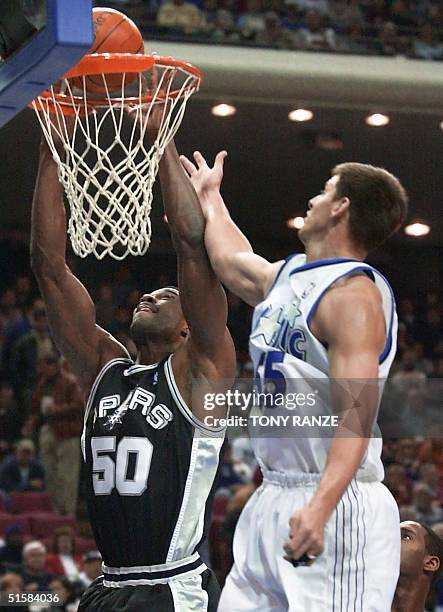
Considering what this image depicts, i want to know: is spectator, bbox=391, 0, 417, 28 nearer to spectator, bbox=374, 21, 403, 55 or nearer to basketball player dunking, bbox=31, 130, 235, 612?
spectator, bbox=374, 21, 403, 55

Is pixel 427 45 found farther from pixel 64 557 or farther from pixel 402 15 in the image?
pixel 64 557

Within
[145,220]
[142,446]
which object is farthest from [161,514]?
[145,220]

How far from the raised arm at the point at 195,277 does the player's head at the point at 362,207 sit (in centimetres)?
62

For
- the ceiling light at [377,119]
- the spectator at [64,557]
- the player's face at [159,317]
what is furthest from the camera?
the ceiling light at [377,119]

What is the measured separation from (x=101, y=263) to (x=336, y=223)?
10.2 m

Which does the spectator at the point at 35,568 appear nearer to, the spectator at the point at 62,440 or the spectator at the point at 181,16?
the spectator at the point at 62,440

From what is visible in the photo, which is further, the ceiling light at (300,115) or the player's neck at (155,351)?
the ceiling light at (300,115)

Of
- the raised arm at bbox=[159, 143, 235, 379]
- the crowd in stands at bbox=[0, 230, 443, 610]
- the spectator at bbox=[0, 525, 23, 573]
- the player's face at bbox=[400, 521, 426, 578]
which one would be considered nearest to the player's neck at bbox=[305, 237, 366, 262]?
the raised arm at bbox=[159, 143, 235, 379]

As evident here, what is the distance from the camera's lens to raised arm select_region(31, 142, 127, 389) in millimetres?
4352

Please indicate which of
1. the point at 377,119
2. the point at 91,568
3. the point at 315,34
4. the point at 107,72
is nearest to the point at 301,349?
the point at 107,72

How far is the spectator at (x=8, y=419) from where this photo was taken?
32.4 feet

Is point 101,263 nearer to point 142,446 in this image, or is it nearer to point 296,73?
point 296,73

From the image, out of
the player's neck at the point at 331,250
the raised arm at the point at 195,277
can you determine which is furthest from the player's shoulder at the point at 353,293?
the raised arm at the point at 195,277

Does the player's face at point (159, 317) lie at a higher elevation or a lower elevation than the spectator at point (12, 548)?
higher
